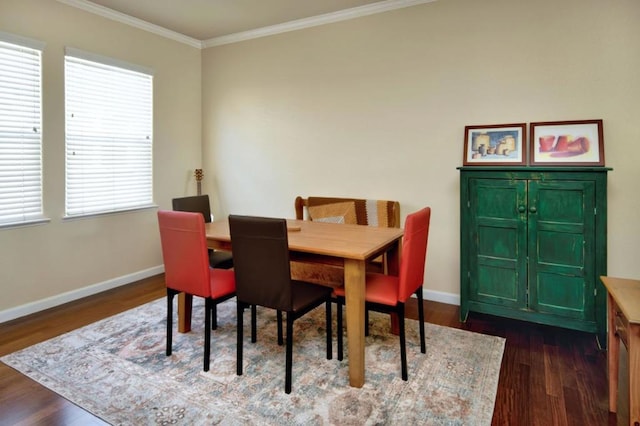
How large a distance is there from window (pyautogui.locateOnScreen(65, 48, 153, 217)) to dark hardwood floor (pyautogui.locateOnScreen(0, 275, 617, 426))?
102 centimetres

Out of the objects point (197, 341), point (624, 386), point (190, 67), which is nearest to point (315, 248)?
point (197, 341)

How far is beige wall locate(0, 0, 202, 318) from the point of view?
3.22 metres

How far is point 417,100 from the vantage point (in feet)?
11.6

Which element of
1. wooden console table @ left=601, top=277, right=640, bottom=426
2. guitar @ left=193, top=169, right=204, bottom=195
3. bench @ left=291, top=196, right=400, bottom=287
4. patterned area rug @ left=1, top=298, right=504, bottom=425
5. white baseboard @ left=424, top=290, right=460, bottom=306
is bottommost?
patterned area rug @ left=1, top=298, right=504, bottom=425

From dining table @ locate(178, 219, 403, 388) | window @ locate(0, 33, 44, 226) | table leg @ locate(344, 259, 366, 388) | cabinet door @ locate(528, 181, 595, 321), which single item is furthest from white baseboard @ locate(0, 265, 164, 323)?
cabinet door @ locate(528, 181, 595, 321)

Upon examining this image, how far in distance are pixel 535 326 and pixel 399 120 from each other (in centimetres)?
203

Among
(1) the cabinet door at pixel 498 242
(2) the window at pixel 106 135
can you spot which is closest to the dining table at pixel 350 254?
(1) the cabinet door at pixel 498 242

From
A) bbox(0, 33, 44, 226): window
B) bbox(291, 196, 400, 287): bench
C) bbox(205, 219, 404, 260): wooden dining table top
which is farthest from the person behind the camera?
bbox(291, 196, 400, 287): bench

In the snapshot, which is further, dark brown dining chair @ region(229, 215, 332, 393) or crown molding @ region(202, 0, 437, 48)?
crown molding @ region(202, 0, 437, 48)

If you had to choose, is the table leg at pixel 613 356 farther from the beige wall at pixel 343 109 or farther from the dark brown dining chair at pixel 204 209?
the dark brown dining chair at pixel 204 209

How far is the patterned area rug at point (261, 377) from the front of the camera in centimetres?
195

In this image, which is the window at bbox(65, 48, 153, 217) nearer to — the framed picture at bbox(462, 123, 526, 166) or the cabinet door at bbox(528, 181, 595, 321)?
the framed picture at bbox(462, 123, 526, 166)

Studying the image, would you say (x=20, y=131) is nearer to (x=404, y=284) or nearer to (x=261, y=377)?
(x=261, y=377)

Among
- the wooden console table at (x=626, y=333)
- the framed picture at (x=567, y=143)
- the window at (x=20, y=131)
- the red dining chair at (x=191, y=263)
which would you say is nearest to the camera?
the wooden console table at (x=626, y=333)
